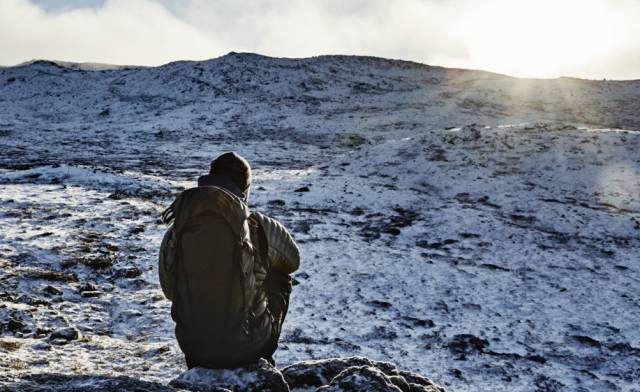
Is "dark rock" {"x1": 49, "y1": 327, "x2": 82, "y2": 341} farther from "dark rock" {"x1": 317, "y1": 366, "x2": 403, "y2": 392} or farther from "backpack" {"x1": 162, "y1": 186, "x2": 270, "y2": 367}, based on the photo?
"dark rock" {"x1": 317, "y1": 366, "x2": 403, "y2": 392}

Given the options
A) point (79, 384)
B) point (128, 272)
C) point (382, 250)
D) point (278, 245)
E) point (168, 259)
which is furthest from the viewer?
point (382, 250)

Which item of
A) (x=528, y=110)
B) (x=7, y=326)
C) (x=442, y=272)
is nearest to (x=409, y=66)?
(x=528, y=110)

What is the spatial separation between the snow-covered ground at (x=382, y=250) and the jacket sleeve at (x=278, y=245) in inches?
76.8

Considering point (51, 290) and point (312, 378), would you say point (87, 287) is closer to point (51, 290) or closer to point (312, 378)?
point (51, 290)

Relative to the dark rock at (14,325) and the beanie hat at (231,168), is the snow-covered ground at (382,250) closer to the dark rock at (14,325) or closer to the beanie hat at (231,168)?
the dark rock at (14,325)

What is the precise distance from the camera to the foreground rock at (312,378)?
3383mm

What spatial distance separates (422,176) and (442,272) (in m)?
8.50

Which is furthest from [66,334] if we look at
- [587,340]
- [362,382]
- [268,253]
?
[587,340]

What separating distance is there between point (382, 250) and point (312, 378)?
7.19 m

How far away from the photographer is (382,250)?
10.9 meters

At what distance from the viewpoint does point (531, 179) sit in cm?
1689

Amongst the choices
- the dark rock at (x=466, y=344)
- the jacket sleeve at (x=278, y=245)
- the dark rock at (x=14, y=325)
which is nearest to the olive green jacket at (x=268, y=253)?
the jacket sleeve at (x=278, y=245)

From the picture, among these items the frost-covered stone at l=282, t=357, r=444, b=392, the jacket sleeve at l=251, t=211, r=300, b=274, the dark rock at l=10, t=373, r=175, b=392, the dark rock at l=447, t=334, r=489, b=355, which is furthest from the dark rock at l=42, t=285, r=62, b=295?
the dark rock at l=447, t=334, r=489, b=355

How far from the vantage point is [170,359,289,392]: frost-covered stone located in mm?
3448
